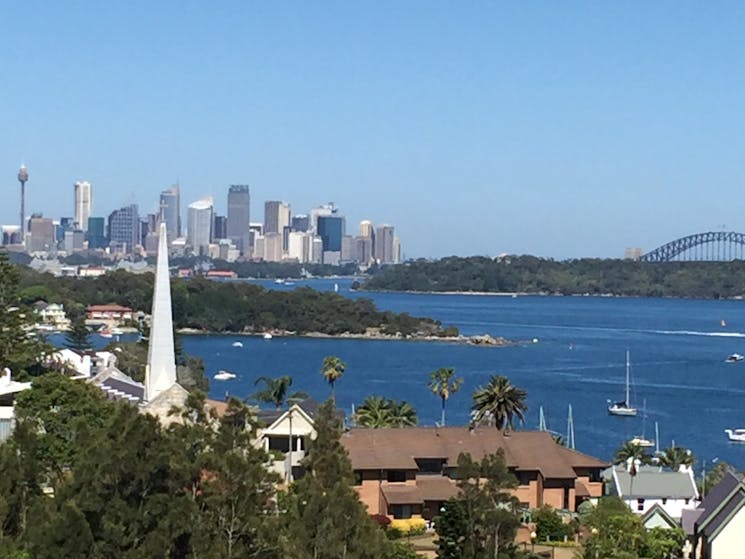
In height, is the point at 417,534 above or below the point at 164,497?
below

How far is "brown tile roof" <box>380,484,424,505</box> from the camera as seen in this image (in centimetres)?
2005

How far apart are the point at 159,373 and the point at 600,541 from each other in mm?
8091

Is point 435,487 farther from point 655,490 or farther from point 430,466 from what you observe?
point 655,490

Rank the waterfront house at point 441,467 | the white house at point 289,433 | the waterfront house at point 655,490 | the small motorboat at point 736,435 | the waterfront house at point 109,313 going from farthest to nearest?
1. the waterfront house at point 109,313
2. the small motorboat at point 736,435
3. the waterfront house at point 655,490
4. the white house at point 289,433
5. the waterfront house at point 441,467

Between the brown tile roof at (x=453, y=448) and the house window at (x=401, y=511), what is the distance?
0.67 m

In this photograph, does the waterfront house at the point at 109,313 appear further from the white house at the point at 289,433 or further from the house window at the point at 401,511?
the house window at the point at 401,511

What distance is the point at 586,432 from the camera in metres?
41.8

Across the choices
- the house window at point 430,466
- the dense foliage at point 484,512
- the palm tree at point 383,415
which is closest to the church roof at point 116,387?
the palm tree at point 383,415

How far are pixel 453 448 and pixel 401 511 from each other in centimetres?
154

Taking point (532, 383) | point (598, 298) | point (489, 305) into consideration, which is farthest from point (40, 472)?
point (598, 298)

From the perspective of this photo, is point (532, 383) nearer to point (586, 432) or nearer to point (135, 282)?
point (586, 432)

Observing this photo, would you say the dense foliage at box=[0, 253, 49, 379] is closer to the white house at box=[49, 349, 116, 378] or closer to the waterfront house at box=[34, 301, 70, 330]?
the white house at box=[49, 349, 116, 378]

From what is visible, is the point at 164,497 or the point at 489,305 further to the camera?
the point at 489,305

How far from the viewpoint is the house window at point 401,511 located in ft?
65.8
